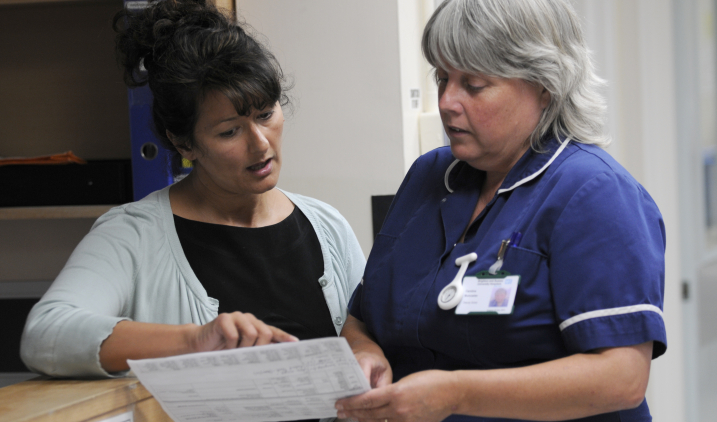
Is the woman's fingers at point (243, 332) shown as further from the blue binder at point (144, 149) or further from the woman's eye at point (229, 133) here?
the blue binder at point (144, 149)

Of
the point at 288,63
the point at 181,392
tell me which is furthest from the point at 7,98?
the point at 181,392

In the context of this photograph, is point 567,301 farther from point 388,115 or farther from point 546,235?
point 388,115

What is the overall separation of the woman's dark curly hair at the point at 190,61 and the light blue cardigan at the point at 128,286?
0.72 feet

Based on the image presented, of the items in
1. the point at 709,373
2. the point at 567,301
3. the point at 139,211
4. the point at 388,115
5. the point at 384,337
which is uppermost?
the point at 388,115

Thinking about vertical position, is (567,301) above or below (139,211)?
below

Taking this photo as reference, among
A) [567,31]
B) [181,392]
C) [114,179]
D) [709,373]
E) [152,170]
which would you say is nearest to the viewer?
[181,392]

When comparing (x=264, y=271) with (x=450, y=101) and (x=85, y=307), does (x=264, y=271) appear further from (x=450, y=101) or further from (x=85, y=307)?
(x=450, y=101)

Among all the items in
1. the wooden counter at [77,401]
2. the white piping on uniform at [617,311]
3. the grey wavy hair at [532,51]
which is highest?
the grey wavy hair at [532,51]

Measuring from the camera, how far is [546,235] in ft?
3.12

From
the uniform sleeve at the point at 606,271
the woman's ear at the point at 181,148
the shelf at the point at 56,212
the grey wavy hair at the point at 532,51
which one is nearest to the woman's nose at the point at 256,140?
the woman's ear at the point at 181,148

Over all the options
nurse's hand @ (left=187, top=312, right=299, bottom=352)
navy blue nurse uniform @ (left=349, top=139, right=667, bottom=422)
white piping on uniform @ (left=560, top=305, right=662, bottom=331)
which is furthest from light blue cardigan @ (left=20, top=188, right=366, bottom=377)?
white piping on uniform @ (left=560, top=305, right=662, bottom=331)

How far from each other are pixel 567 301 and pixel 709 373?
90.0 inches

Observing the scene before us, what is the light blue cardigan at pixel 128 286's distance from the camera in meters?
1.00

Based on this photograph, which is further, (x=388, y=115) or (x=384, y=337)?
(x=388, y=115)
